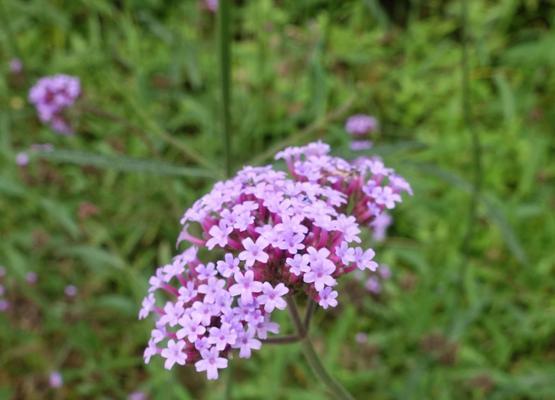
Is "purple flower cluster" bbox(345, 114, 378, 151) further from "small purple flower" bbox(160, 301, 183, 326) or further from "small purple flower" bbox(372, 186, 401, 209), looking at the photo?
"small purple flower" bbox(160, 301, 183, 326)

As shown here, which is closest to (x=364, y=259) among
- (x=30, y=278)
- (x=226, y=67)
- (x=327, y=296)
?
(x=327, y=296)

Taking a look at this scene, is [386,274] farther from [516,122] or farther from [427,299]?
[516,122]

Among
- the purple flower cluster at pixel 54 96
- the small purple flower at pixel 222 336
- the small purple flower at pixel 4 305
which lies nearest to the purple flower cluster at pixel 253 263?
the small purple flower at pixel 222 336

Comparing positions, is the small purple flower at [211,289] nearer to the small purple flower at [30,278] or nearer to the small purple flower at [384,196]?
the small purple flower at [384,196]

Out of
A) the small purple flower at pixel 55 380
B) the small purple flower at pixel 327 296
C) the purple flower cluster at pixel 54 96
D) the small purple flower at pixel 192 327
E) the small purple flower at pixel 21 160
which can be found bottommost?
the small purple flower at pixel 55 380

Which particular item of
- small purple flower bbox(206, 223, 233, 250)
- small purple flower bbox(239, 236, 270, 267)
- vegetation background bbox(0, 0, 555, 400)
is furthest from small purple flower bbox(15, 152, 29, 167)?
small purple flower bbox(239, 236, 270, 267)
